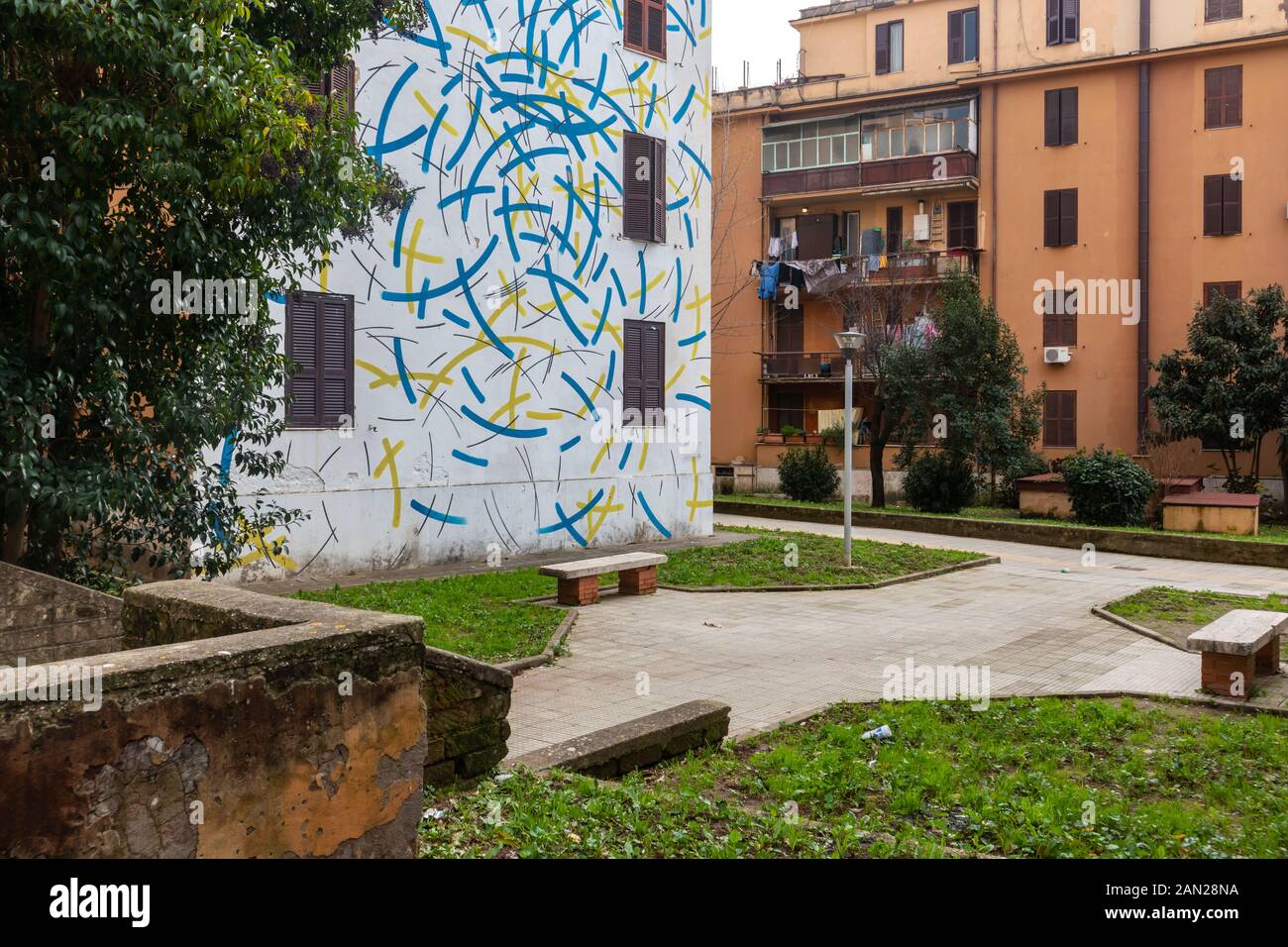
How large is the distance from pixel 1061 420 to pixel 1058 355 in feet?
6.69

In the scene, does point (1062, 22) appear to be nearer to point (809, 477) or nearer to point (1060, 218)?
point (1060, 218)

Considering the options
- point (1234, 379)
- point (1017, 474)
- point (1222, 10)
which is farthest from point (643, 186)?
point (1222, 10)

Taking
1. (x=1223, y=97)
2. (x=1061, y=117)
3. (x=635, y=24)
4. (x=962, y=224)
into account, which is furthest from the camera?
(x=962, y=224)

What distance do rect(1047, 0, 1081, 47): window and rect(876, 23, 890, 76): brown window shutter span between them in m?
5.39

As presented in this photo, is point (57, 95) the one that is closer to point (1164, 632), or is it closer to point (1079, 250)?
point (1164, 632)

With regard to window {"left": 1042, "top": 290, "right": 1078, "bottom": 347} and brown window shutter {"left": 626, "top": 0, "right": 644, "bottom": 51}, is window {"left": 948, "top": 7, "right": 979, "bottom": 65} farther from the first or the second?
brown window shutter {"left": 626, "top": 0, "right": 644, "bottom": 51}

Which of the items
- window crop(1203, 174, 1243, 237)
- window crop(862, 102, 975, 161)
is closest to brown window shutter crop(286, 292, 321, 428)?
window crop(862, 102, 975, 161)

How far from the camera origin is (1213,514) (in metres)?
22.6

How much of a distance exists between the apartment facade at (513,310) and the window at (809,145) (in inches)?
672

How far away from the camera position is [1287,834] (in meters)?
5.65

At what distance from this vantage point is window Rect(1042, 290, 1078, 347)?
34625 mm

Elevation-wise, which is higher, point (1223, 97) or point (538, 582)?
point (1223, 97)

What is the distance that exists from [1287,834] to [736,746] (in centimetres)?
327

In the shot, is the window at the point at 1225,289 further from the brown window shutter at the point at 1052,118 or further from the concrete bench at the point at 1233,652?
the concrete bench at the point at 1233,652
